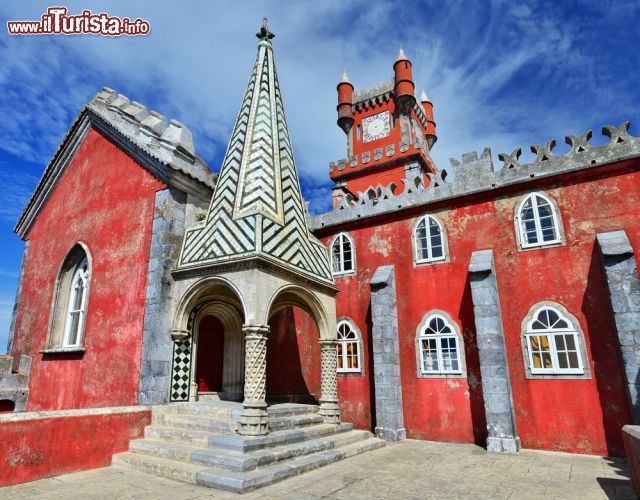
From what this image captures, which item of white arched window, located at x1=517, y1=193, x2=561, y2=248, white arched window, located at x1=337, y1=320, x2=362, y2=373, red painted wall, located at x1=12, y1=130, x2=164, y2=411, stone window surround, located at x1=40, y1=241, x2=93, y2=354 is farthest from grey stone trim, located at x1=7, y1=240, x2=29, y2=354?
white arched window, located at x1=517, y1=193, x2=561, y2=248

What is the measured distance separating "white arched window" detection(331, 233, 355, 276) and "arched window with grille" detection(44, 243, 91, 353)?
7.77 meters

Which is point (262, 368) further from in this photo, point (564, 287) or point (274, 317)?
point (564, 287)

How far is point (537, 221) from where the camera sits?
11383 millimetres

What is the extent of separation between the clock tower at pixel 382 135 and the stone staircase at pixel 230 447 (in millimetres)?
14835

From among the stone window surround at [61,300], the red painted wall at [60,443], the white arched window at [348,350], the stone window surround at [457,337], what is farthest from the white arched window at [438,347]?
the stone window surround at [61,300]

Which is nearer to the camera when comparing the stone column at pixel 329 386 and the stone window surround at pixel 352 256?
the stone column at pixel 329 386

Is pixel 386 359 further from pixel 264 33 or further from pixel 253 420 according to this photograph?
pixel 264 33

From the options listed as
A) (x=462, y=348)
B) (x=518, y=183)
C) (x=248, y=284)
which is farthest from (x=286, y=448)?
(x=518, y=183)

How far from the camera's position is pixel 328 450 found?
30.3 feet

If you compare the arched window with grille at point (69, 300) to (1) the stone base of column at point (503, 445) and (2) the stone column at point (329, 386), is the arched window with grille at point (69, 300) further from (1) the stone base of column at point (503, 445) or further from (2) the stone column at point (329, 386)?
(1) the stone base of column at point (503, 445)

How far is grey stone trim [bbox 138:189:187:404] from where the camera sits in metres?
9.89

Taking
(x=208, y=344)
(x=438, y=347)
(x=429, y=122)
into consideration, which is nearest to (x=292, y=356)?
(x=208, y=344)

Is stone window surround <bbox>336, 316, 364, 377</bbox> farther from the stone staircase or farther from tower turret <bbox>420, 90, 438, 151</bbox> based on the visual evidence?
tower turret <bbox>420, 90, 438, 151</bbox>

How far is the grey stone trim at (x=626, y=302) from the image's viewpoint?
9000 millimetres
